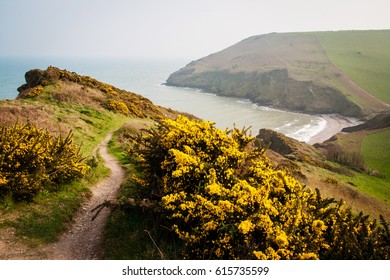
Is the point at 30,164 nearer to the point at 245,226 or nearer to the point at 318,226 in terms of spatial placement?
the point at 245,226

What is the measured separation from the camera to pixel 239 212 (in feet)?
30.4

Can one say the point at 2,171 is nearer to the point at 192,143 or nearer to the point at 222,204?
the point at 192,143

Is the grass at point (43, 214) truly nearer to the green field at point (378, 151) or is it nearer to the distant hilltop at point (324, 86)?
the green field at point (378, 151)

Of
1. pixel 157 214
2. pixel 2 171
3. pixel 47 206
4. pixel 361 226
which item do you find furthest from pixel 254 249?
pixel 2 171

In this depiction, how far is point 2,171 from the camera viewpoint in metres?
13.2

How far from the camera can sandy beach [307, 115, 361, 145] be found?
95625 mm

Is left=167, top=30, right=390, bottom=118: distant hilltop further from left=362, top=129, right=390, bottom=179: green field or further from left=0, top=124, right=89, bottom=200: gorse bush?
left=0, top=124, right=89, bottom=200: gorse bush

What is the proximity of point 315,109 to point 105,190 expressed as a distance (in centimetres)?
13603

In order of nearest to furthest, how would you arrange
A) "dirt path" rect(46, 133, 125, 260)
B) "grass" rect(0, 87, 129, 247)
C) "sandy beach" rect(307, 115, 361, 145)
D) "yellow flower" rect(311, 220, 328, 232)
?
1. "yellow flower" rect(311, 220, 328, 232)
2. "dirt path" rect(46, 133, 125, 260)
3. "grass" rect(0, 87, 129, 247)
4. "sandy beach" rect(307, 115, 361, 145)

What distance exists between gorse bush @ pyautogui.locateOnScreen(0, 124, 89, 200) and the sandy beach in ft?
279

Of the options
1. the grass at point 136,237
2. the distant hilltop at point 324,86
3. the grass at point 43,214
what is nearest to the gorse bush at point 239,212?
the grass at point 136,237

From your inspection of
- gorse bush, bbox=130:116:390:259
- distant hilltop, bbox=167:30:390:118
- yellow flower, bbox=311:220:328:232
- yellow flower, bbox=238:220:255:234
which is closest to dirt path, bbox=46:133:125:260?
gorse bush, bbox=130:116:390:259

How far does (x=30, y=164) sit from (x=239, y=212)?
1016 centimetres
